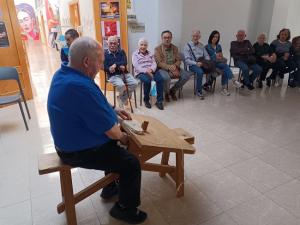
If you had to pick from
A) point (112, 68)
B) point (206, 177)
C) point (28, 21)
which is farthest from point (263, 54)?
point (28, 21)

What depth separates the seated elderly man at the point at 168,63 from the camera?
409cm

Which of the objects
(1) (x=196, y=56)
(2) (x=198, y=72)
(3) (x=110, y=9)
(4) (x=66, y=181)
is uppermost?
(3) (x=110, y=9)

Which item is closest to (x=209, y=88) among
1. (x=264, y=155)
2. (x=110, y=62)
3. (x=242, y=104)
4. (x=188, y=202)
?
(x=242, y=104)

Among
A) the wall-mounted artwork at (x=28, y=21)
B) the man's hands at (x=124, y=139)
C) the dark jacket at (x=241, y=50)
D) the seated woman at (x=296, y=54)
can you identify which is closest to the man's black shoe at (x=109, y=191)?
the man's hands at (x=124, y=139)

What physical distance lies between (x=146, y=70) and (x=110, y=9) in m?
1.38

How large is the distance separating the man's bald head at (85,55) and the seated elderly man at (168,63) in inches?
101

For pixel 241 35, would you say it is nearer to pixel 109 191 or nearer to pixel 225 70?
pixel 225 70

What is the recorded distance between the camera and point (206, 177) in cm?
221

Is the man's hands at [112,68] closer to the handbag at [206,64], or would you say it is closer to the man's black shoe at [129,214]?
the handbag at [206,64]

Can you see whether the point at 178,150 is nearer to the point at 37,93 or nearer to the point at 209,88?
the point at 209,88

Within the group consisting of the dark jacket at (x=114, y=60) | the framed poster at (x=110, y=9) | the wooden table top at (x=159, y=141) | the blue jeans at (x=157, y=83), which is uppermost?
the framed poster at (x=110, y=9)

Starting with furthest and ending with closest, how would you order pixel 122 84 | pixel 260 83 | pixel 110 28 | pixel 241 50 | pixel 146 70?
pixel 260 83 → pixel 241 50 → pixel 110 28 → pixel 146 70 → pixel 122 84

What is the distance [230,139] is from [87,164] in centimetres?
189

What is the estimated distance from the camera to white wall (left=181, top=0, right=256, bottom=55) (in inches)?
215
